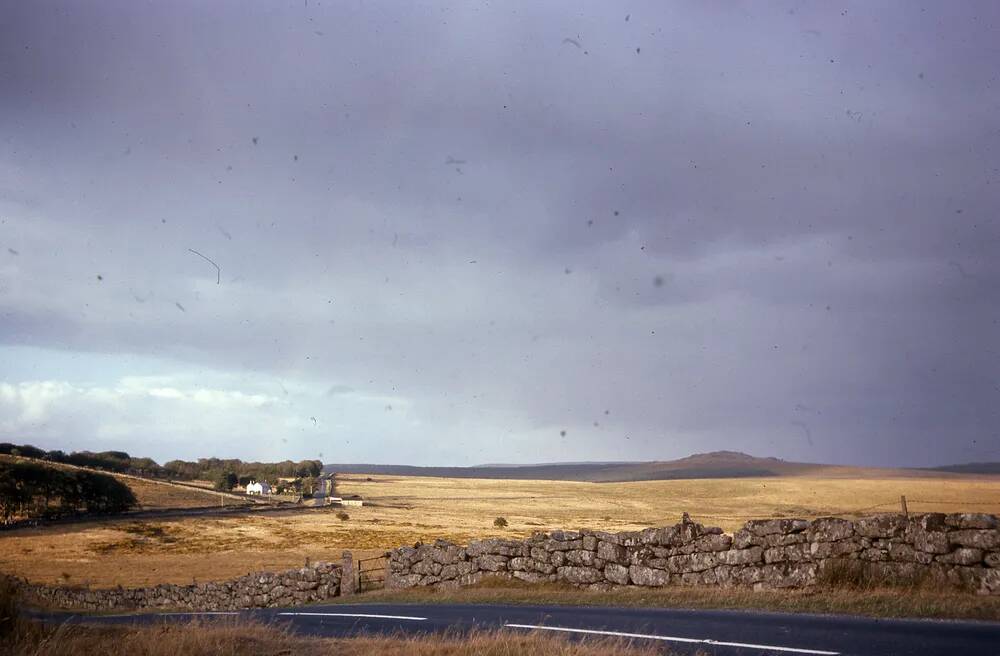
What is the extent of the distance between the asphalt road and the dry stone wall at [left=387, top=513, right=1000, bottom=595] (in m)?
2.55

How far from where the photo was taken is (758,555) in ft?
55.0

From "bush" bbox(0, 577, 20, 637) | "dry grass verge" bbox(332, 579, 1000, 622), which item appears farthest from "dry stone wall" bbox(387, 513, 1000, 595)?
"bush" bbox(0, 577, 20, 637)

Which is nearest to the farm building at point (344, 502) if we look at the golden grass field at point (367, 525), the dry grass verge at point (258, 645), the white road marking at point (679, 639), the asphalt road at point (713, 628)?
the golden grass field at point (367, 525)

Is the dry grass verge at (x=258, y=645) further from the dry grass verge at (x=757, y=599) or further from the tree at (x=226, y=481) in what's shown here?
the tree at (x=226, y=481)

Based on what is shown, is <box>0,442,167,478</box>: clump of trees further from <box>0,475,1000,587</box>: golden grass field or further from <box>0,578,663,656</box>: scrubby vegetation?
<box>0,578,663,656</box>: scrubby vegetation

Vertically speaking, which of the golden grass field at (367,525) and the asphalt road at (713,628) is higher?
the asphalt road at (713,628)

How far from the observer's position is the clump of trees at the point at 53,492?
59.3 metres

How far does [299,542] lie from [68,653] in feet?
151

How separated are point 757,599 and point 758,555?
69.0 inches

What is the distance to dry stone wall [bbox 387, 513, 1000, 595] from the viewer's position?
1437 cm

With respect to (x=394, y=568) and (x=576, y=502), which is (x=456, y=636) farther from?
(x=576, y=502)

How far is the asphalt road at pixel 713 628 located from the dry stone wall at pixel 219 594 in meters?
7.75

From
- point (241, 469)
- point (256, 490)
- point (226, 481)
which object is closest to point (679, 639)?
point (256, 490)

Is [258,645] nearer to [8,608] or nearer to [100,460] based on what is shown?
[8,608]
